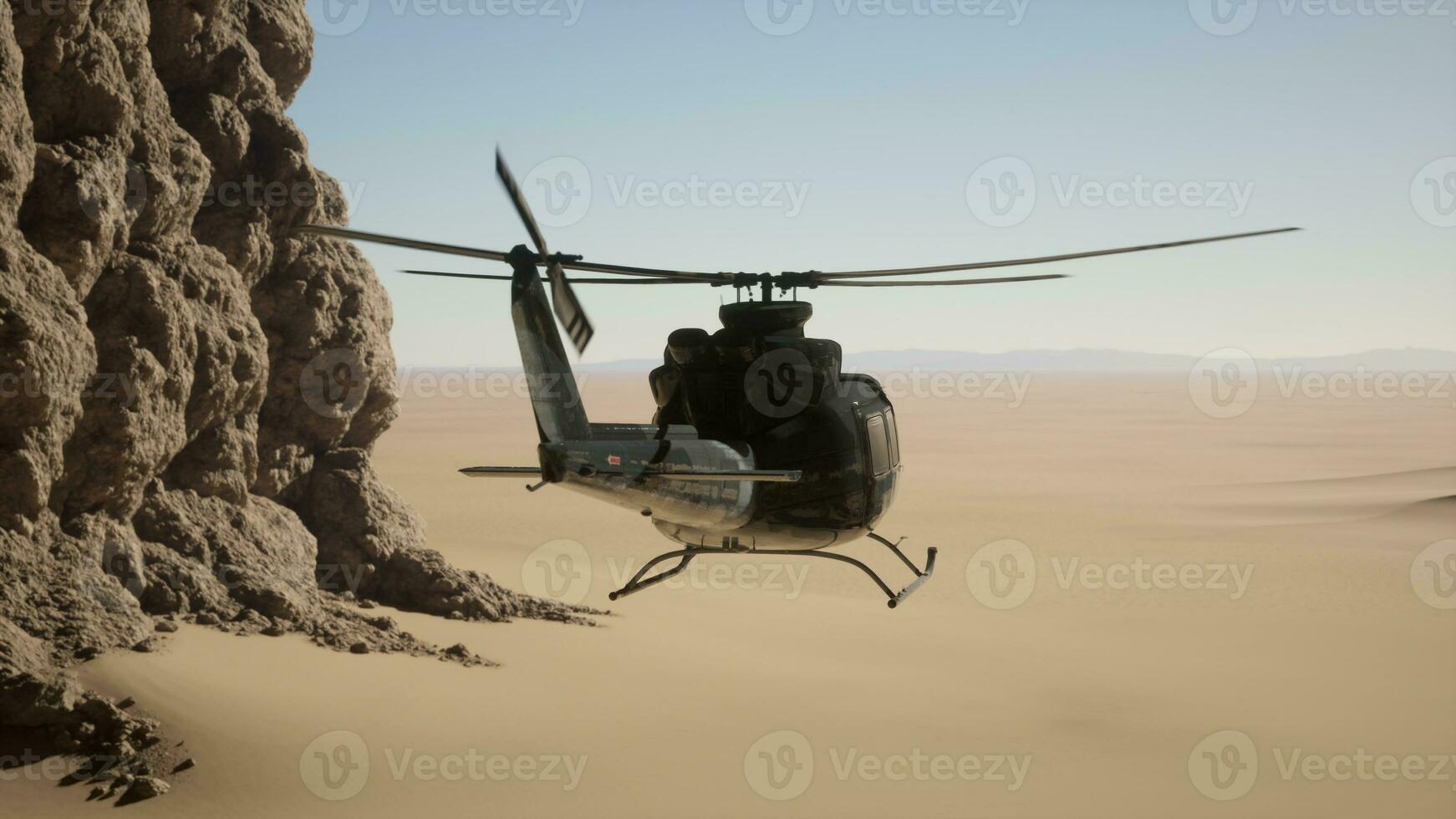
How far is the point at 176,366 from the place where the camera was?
12.2 m

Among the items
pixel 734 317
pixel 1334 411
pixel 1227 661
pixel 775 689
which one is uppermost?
pixel 1334 411

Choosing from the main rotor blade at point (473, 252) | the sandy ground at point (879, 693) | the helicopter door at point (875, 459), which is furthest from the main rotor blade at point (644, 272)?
the sandy ground at point (879, 693)

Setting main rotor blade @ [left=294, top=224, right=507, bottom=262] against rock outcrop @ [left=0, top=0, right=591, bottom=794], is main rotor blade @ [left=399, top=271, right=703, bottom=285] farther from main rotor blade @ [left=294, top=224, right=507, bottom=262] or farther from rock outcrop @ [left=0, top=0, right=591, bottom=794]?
rock outcrop @ [left=0, top=0, right=591, bottom=794]

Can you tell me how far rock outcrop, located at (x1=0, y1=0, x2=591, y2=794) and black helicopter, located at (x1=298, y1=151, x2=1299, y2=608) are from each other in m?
5.03

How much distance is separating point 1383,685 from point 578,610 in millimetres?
12439

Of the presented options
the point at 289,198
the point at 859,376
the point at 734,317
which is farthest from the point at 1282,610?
the point at 289,198

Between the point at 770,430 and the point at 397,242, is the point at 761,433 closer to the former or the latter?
the point at 770,430

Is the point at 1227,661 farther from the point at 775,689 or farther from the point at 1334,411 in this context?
the point at 1334,411

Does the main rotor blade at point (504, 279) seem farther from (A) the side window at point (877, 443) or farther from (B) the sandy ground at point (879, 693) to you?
(B) the sandy ground at point (879, 693)

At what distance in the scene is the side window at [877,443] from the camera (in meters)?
8.57

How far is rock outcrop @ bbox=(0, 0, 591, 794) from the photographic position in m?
10.6

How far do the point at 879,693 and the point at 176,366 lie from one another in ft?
32.0

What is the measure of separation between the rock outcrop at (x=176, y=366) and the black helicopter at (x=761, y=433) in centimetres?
→ 503

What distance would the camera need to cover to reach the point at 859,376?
356 inches
